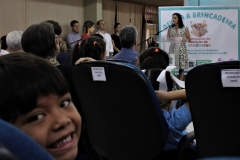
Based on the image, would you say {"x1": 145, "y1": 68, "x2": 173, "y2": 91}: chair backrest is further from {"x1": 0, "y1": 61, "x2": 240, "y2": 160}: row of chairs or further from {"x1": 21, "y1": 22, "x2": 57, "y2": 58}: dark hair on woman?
{"x1": 21, "y1": 22, "x2": 57, "y2": 58}: dark hair on woman

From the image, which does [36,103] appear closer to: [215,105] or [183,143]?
[215,105]

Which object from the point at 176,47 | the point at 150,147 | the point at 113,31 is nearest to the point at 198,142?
the point at 150,147

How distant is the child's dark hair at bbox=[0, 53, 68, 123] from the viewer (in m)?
0.68

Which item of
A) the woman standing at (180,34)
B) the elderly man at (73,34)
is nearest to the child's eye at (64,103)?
the woman standing at (180,34)

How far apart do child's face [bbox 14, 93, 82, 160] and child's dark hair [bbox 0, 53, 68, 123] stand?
15 mm

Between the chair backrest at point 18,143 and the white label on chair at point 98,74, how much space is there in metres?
1.25

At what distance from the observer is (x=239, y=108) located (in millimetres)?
1453

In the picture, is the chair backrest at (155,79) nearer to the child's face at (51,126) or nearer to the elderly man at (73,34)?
the child's face at (51,126)

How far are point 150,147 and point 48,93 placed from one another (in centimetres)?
99

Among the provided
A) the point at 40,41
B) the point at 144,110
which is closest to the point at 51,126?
the point at 144,110

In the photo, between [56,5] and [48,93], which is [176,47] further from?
[48,93]

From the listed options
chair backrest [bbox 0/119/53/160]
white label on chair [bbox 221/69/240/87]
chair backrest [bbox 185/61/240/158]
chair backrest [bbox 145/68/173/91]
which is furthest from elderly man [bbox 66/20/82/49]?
chair backrest [bbox 0/119/53/160]

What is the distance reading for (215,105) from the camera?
148cm

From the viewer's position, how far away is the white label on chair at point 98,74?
1610 mm
